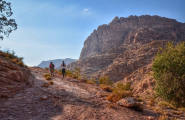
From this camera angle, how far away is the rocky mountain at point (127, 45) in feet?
230

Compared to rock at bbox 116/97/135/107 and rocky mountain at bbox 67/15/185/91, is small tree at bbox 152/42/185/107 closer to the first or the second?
rock at bbox 116/97/135/107

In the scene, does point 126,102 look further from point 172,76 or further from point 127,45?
point 127,45

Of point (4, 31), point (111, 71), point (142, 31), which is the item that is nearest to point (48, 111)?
point (4, 31)

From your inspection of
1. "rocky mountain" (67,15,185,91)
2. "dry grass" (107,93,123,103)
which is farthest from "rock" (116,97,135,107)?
"rocky mountain" (67,15,185,91)

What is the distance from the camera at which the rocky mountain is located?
70250 mm

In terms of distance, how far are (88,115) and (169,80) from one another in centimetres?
657

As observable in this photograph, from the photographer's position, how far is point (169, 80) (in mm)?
8805

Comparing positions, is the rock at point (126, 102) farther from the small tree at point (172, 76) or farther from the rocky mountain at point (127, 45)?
the rocky mountain at point (127, 45)

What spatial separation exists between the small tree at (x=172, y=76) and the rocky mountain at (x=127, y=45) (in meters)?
26.1

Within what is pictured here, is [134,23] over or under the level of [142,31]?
over

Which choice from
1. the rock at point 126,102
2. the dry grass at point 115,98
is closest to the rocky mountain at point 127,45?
the dry grass at point 115,98

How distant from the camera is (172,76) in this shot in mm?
8773

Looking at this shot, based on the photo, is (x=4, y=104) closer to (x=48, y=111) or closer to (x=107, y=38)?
(x=48, y=111)

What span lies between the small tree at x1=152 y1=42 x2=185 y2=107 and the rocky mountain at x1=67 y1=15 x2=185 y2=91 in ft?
85.5
